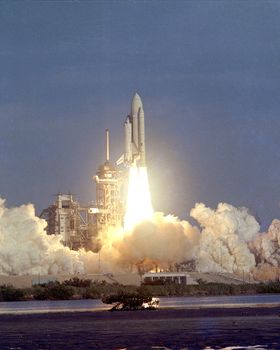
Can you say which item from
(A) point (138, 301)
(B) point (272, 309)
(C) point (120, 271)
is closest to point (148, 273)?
(C) point (120, 271)

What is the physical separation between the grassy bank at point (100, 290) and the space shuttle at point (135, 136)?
17.1m

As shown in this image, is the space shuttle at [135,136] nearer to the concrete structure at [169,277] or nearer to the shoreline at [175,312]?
the concrete structure at [169,277]

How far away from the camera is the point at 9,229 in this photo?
146 metres

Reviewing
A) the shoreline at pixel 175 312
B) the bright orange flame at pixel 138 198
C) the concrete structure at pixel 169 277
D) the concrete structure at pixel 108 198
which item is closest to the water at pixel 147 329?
the shoreline at pixel 175 312

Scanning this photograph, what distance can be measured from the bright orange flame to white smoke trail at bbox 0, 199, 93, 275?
1012 cm

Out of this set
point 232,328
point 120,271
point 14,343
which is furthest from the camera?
point 120,271

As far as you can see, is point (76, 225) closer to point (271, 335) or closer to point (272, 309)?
point (272, 309)

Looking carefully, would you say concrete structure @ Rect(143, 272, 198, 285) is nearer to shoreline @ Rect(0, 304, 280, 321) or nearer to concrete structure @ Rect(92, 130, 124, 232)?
concrete structure @ Rect(92, 130, 124, 232)

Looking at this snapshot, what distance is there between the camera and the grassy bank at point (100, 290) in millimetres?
137000

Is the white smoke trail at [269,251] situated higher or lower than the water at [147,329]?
higher

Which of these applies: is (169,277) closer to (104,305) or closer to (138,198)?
(138,198)

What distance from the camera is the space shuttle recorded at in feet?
474

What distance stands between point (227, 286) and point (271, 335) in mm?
83670

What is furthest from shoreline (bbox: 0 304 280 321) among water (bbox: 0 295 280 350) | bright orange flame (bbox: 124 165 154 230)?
bright orange flame (bbox: 124 165 154 230)
